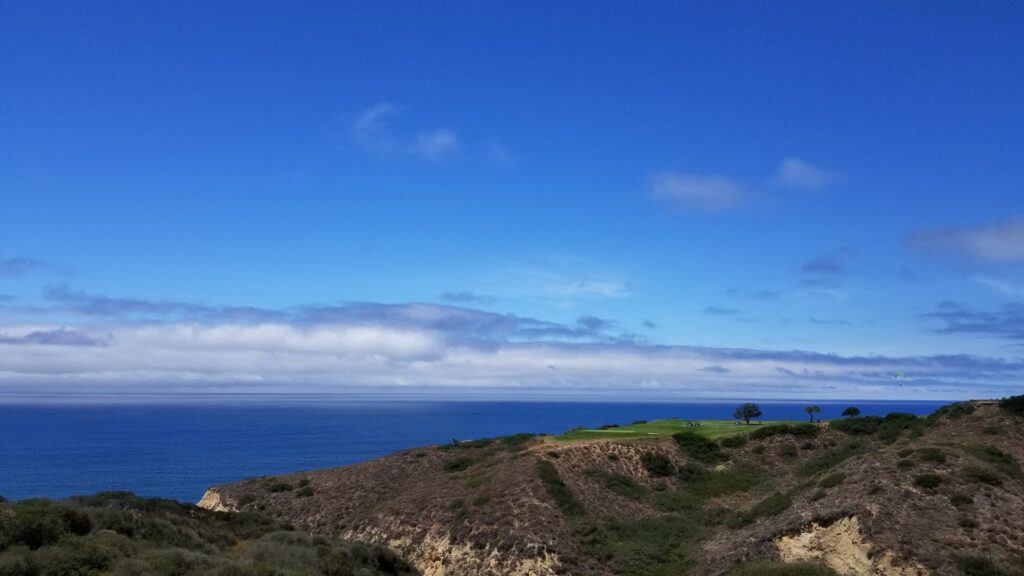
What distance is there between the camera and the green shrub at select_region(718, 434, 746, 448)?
52.2 m

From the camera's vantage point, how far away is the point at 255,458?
132250 millimetres

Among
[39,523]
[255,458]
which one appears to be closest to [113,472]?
[255,458]

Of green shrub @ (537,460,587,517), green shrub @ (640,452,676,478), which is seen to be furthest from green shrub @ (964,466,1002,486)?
green shrub @ (537,460,587,517)

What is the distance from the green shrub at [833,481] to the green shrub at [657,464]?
1163 cm

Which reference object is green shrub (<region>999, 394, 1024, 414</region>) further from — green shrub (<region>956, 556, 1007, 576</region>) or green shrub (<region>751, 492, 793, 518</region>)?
green shrub (<region>956, 556, 1007, 576</region>)

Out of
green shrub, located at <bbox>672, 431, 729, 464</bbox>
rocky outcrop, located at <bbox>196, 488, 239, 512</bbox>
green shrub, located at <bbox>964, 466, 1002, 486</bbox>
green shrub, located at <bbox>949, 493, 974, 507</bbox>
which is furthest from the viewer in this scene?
green shrub, located at <bbox>672, 431, 729, 464</bbox>

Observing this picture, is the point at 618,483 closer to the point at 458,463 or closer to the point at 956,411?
the point at 458,463

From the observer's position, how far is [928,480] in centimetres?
3344

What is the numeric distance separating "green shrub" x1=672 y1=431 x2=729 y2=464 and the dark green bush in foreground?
25.5m

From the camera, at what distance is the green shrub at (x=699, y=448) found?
4988 cm

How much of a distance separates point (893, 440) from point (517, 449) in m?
26.2

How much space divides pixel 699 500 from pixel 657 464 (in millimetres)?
4842

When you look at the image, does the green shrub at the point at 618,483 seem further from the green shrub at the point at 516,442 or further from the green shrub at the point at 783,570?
the green shrub at the point at 783,570

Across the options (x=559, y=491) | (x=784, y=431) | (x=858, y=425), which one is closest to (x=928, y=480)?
(x=559, y=491)
